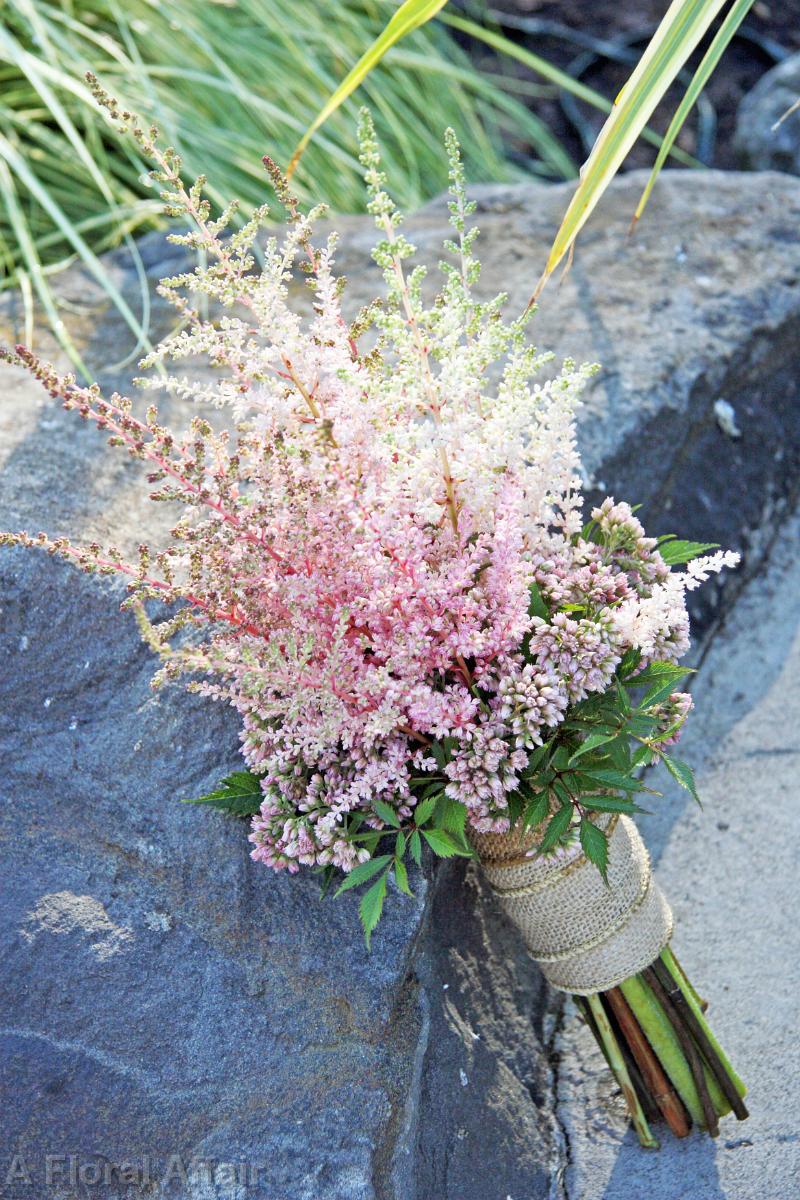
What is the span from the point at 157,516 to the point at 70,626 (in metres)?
0.25

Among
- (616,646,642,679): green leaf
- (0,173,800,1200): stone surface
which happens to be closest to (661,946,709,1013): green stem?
(0,173,800,1200): stone surface

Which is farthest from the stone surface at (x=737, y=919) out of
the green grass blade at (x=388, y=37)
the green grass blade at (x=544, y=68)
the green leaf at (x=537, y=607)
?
the green grass blade at (x=544, y=68)

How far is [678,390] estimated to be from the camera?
6.79ft

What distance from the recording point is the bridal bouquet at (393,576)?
108 cm

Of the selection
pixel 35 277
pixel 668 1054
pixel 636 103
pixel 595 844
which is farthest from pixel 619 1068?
pixel 35 277

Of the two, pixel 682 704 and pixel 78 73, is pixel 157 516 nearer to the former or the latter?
pixel 682 704

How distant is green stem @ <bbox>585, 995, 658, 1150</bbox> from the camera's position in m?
1.49

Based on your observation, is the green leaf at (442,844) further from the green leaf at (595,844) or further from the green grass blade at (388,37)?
the green grass blade at (388,37)

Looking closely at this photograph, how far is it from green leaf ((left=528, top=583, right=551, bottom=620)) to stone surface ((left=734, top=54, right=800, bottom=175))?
242cm

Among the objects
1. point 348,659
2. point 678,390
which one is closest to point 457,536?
point 348,659

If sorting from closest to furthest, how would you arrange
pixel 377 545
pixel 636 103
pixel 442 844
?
pixel 377 545 < pixel 442 844 < pixel 636 103

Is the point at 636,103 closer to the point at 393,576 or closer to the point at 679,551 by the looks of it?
the point at 679,551

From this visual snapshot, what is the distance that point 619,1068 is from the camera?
149cm

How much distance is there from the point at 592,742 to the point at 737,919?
0.72 m
